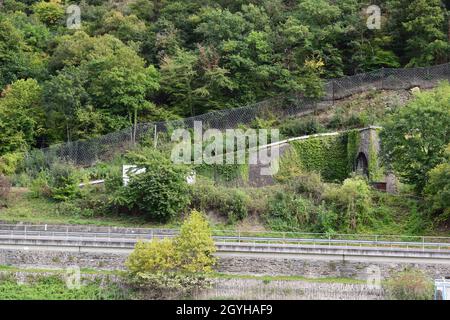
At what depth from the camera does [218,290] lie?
34844 mm

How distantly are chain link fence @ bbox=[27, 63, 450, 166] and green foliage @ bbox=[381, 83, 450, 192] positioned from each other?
30.4ft

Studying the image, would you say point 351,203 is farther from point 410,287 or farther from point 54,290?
point 54,290

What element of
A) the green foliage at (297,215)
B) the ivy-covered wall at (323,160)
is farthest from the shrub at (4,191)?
the green foliage at (297,215)

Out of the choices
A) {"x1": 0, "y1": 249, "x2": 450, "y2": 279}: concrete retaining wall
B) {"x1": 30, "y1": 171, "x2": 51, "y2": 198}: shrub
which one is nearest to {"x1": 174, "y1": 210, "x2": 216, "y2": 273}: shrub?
{"x1": 0, "y1": 249, "x2": 450, "y2": 279}: concrete retaining wall

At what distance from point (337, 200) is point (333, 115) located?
990cm

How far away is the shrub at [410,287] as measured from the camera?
33.3 metres

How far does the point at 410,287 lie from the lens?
3369 cm

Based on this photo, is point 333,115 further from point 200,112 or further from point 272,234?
point 272,234

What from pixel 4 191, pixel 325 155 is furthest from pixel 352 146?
pixel 4 191

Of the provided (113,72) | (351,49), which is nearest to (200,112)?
(113,72)

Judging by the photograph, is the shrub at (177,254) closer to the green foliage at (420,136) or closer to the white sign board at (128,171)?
the white sign board at (128,171)

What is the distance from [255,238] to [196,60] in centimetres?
1671

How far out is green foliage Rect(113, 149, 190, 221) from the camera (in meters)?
40.2

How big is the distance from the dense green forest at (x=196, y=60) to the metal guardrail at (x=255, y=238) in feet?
32.1
